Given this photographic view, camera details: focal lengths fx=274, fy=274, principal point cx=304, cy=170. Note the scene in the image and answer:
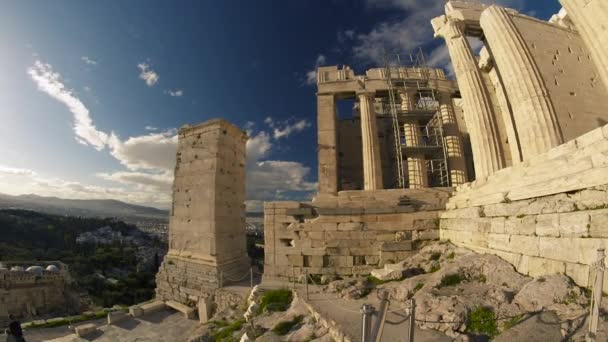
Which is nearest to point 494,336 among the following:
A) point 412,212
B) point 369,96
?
point 412,212

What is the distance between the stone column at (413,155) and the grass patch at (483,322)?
1104 cm

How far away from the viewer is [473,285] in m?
5.55

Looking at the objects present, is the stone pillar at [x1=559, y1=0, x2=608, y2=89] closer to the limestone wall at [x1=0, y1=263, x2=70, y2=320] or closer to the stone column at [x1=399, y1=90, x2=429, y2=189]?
the stone column at [x1=399, y1=90, x2=429, y2=189]

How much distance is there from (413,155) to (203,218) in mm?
11686

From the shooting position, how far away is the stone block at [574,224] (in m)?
4.33

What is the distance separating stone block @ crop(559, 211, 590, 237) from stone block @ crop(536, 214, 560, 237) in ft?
0.33

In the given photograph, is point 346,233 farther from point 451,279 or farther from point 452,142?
point 452,142

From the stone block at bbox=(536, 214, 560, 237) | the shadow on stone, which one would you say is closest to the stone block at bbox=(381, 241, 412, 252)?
the stone block at bbox=(536, 214, 560, 237)

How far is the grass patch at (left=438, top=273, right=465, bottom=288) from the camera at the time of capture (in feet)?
18.9

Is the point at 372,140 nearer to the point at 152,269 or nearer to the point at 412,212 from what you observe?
the point at 412,212

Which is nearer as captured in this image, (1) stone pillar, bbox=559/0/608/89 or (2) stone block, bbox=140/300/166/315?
(1) stone pillar, bbox=559/0/608/89

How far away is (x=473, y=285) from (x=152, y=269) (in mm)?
38053

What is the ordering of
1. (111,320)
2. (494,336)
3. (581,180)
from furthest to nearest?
(111,320), (581,180), (494,336)

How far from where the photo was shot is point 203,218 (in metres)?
12.1
